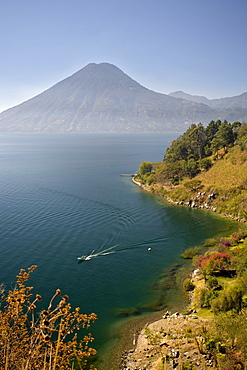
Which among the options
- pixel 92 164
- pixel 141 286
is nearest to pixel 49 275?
pixel 141 286

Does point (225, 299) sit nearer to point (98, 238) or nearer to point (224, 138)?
→ point (98, 238)

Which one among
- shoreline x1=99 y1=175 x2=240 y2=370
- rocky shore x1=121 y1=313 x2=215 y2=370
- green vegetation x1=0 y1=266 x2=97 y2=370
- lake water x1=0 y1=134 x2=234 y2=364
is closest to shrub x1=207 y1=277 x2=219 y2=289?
shoreline x1=99 y1=175 x2=240 y2=370

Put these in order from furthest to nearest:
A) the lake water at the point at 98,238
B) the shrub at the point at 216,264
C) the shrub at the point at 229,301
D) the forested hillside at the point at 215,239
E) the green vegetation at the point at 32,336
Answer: the shrub at the point at 216,264, the lake water at the point at 98,238, the shrub at the point at 229,301, the forested hillside at the point at 215,239, the green vegetation at the point at 32,336

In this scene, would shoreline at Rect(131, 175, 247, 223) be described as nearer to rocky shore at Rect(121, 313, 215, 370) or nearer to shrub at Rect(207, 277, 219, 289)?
shrub at Rect(207, 277, 219, 289)

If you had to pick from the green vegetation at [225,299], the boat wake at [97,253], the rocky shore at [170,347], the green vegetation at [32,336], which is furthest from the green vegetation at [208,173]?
the green vegetation at [32,336]

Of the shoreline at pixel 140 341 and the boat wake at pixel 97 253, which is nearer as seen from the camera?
the shoreline at pixel 140 341

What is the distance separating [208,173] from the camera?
6388 centimetres

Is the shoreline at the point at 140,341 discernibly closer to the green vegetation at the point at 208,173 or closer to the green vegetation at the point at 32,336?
the green vegetation at the point at 32,336

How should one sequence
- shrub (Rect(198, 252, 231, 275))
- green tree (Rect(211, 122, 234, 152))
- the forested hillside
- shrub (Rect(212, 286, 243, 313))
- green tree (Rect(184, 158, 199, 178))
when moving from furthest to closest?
1. green tree (Rect(211, 122, 234, 152))
2. green tree (Rect(184, 158, 199, 178))
3. shrub (Rect(198, 252, 231, 275))
4. shrub (Rect(212, 286, 243, 313))
5. the forested hillside

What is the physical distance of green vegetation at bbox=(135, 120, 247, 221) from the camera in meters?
52.2

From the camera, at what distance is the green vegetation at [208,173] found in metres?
52.2

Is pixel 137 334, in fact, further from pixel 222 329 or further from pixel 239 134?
pixel 239 134

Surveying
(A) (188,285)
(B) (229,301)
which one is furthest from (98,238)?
(B) (229,301)

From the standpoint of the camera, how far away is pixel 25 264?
31.2 meters
